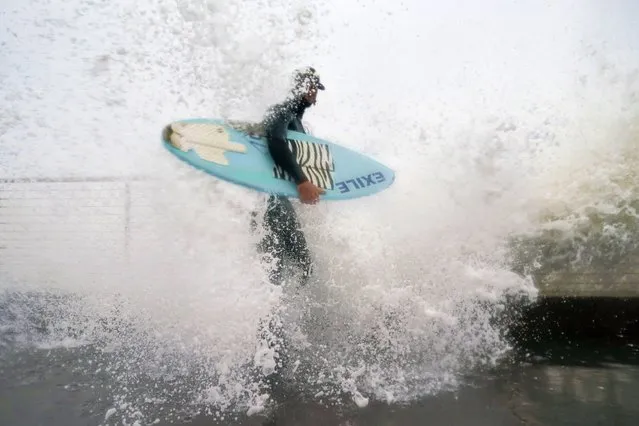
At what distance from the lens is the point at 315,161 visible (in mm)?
3424

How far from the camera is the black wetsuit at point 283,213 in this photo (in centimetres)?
279

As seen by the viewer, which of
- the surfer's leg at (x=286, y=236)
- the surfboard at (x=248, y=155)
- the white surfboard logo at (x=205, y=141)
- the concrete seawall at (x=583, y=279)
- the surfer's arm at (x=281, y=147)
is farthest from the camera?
the concrete seawall at (x=583, y=279)

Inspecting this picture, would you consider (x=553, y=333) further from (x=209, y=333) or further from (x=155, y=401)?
(x=155, y=401)

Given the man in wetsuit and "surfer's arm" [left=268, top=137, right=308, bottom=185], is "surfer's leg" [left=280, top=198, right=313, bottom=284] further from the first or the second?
"surfer's arm" [left=268, top=137, right=308, bottom=185]

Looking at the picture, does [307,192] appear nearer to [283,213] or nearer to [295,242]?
[283,213]

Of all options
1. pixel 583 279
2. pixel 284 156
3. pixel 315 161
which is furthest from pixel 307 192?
pixel 583 279

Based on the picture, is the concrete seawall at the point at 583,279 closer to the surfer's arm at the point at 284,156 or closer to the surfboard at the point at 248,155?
the surfboard at the point at 248,155

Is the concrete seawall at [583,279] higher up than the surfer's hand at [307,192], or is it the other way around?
the surfer's hand at [307,192]

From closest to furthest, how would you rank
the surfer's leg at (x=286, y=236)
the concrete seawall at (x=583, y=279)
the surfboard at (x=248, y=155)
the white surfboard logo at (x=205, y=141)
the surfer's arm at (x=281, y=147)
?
the surfer's leg at (x=286, y=236) < the surfer's arm at (x=281, y=147) < the surfboard at (x=248, y=155) < the white surfboard logo at (x=205, y=141) < the concrete seawall at (x=583, y=279)

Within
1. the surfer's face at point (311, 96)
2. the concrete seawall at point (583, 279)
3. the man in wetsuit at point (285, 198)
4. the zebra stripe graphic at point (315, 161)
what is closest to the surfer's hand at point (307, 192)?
the man in wetsuit at point (285, 198)

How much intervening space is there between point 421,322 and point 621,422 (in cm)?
132

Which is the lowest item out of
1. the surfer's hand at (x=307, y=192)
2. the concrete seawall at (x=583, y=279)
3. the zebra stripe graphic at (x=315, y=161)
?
the concrete seawall at (x=583, y=279)

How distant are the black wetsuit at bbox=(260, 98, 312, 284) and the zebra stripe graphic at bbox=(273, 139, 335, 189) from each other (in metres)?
0.21

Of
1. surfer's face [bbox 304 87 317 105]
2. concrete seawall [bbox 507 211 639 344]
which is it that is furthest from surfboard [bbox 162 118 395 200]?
concrete seawall [bbox 507 211 639 344]
